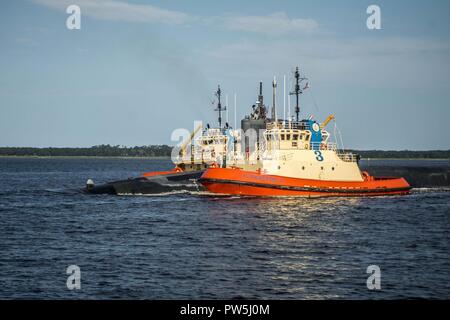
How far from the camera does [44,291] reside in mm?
22781

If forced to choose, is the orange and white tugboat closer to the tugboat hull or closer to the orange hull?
the orange hull

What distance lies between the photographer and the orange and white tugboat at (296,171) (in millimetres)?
52062

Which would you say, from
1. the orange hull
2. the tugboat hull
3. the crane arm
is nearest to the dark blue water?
the orange hull

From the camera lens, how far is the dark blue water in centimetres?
2319

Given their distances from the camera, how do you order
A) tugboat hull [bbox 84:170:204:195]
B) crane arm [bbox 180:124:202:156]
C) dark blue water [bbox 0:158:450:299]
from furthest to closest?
crane arm [bbox 180:124:202:156] → tugboat hull [bbox 84:170:204:195] → dark blue water [bbox 0:158:450:299]

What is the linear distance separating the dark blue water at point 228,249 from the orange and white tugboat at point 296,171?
58.4 inches

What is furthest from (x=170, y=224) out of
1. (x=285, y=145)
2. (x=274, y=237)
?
(x=285, y=145)

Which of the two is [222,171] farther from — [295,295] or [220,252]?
[295,295]

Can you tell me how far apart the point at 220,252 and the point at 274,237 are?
5622mm

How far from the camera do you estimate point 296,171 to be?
5316cm

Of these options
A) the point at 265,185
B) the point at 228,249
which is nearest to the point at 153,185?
the point at 265,185

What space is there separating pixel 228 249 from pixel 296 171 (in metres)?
23.4

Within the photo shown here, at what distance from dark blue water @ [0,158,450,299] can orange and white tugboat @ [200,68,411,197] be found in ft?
4.86

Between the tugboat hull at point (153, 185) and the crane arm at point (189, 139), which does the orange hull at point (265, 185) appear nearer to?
the tugboat hull at point (153, 185)
